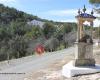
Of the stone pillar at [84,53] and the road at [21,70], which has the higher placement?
the stone pillar at [84,53]

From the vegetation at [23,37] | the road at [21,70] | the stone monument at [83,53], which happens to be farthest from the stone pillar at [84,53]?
the vegetation at [23,37]

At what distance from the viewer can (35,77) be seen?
53.5 feet

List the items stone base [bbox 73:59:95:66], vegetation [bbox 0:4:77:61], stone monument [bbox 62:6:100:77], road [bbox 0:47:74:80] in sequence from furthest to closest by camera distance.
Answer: vegetation [bbox 0:4:77:61] → road [bbox 0:47:74:80] → stone base [bbox 73:59:95:66] → stone monument [bbox 62:6:100:77]

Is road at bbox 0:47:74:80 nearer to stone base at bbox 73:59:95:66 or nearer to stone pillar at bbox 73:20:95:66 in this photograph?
stone base at bbox 73:59:95:66

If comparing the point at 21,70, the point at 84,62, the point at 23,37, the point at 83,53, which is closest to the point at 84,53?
the point at 83,53

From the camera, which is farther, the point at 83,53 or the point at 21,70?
the point at 21,70

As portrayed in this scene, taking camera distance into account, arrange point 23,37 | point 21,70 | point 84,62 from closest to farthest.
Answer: point 84,62, point 21,70, point 23,37

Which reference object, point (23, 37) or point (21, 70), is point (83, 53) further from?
point (23, 37)

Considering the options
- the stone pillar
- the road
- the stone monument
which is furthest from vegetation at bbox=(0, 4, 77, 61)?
the stone pillar

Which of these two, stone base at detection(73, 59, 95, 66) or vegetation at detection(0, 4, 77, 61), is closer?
stone base at detection(73, 59, 95, 66)

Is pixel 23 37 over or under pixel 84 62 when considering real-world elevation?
over

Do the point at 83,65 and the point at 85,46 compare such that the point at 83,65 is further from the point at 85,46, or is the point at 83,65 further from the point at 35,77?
the point at 35,77

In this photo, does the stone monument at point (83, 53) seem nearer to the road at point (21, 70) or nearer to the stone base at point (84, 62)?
the stone base at point (84, 62)

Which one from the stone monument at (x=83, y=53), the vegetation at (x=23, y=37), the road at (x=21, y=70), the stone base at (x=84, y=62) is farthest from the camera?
the vegetation at (x=23, y=37)
